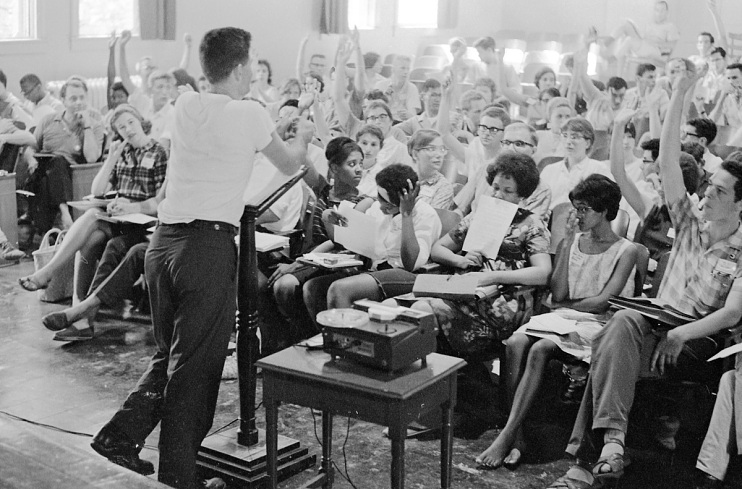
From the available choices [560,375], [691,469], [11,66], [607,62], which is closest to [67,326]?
[560,375]

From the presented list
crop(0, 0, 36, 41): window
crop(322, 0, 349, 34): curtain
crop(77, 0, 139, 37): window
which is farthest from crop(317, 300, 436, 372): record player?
crop(322, 0, 349, 34): curtain

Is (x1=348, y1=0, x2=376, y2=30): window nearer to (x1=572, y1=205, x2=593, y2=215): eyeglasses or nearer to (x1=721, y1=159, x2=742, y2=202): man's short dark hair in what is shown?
(x1=572, y1=205, x2=593, y2=215): eyeglasses

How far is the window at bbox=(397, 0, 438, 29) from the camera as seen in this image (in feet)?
49.0

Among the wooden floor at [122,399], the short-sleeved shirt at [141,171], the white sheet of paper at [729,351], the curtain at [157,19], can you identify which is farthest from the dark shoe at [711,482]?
the curtain at [157,19]

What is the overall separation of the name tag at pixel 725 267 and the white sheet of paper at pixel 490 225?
0.88 meters

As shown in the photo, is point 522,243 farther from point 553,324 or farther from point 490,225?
point 553,324

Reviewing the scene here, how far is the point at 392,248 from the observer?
13.6 ft

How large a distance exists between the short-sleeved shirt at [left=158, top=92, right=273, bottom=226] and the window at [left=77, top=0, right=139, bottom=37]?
7530mm

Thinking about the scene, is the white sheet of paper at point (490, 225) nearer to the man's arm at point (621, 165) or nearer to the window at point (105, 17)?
the man's arm at point (621, 165)

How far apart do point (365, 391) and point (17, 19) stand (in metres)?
8.24

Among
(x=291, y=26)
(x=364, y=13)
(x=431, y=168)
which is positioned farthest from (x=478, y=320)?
(x=364, y=13)

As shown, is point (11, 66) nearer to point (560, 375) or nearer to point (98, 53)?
point (98, 53)

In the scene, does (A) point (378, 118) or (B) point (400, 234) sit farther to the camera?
(A) point (378, 118)

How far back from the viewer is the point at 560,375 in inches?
140
